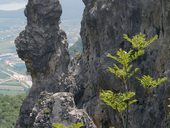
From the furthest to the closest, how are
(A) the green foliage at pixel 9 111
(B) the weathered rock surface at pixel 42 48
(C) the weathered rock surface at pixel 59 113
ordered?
(A) the green foliage at pixel 9 111 < (B) the weathered rock surface at pixel 42 48 < (C) the weathered rock surface at pixel 59 113

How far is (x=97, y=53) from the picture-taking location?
2995 centimetres

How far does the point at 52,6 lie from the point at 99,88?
40.2ft

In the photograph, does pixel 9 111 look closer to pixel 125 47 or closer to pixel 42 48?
pixel 42 48

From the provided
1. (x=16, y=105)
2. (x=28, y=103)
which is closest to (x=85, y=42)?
(x=28, y=103)

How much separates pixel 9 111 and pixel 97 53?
58.4m

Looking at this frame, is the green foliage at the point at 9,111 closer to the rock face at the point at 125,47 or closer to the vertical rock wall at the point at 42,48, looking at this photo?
the vertical rock wall at the point at 42,48

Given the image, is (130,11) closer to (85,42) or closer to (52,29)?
(85,42)

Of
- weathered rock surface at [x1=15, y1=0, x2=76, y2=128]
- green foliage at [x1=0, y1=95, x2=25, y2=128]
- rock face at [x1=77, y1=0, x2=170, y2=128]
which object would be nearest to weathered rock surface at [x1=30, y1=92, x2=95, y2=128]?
rock face at [x1=77, y1=0, x2=170, y2=128]

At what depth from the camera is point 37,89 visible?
122 ft

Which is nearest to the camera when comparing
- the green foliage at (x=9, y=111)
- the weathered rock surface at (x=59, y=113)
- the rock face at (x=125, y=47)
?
the rock face at (x=125, y=47)

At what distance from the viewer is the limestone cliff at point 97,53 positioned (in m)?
22.1

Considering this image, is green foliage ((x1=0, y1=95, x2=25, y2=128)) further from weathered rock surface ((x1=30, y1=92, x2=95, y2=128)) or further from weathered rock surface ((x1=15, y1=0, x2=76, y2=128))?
weathered rock surface ((x1=30, y1=92, x2=95, y2=128))

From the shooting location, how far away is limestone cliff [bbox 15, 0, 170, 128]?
72.6 ft

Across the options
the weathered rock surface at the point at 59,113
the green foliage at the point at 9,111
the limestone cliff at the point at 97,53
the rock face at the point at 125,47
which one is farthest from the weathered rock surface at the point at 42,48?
the green foliage at the point at 9,111
